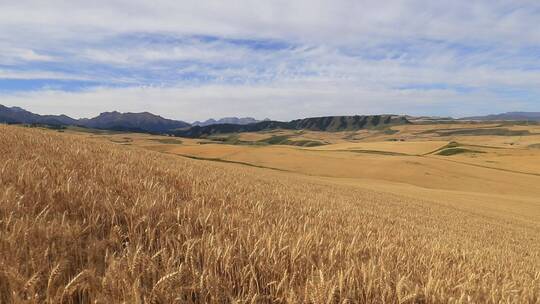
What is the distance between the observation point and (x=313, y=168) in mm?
65875

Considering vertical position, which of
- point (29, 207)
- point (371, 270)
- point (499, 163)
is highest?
point (29, 207)

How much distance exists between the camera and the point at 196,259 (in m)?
2.78

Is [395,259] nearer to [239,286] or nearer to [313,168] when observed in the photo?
[239,286]

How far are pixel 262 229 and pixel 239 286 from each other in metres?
1.31

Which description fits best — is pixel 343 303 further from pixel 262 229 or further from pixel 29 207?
pixel 29 207

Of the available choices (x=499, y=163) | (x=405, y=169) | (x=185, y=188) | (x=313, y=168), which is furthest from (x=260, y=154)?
(x=185, y=188)

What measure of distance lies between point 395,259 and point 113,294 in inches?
112

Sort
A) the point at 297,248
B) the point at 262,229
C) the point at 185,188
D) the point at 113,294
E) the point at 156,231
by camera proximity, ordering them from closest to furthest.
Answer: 1. the point at 113,294
2. the point at 297,248
3. the point at 156,231
4. the point at 262,229
5. the point at 185,188

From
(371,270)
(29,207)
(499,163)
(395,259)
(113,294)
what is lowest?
(499,163)

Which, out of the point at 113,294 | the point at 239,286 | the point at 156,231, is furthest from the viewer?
the point at 156,231

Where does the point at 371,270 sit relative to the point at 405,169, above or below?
above

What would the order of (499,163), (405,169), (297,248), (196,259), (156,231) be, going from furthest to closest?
(499,163), (405,169), (156,231), (297,248), (196,259)

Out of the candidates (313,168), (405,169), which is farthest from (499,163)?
(313,168)

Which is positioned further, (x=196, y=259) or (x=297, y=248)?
(x=297, y=248)
